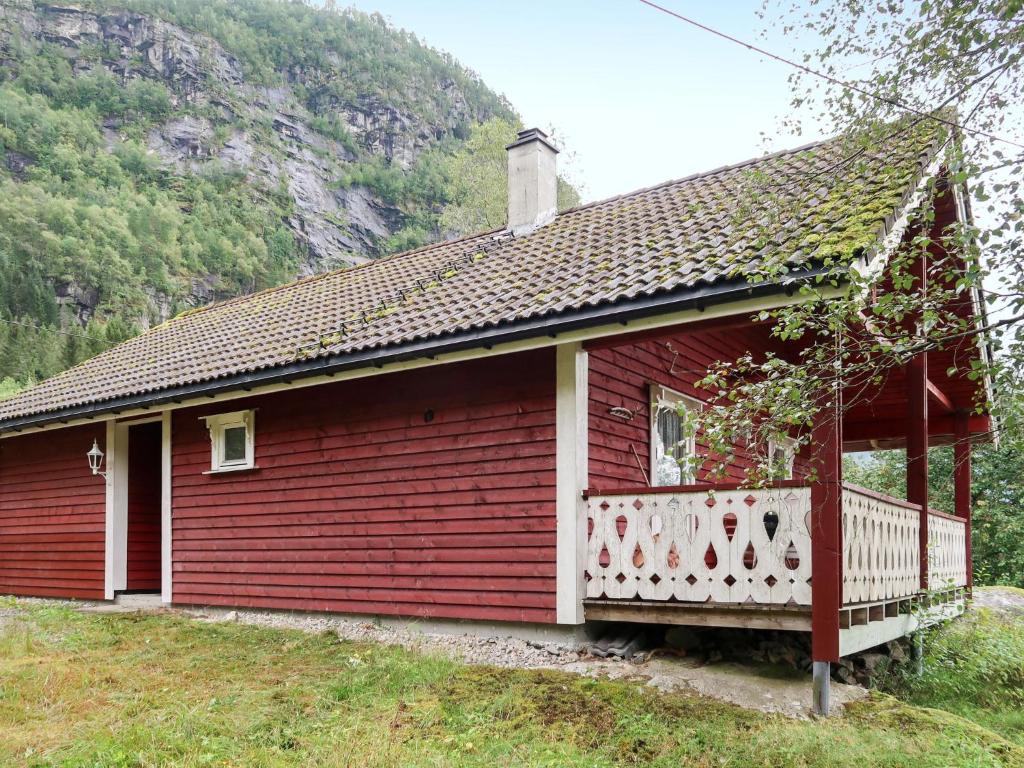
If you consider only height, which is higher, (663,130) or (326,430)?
(663,130)

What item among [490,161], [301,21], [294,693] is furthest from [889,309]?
[301,21]

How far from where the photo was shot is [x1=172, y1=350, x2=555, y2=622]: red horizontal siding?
7.50 metres

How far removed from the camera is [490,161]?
37.2 metres

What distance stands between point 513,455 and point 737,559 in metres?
2.20

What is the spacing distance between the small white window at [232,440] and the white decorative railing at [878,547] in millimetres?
6437

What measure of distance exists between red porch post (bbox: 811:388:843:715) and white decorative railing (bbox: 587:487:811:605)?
0.38 ft

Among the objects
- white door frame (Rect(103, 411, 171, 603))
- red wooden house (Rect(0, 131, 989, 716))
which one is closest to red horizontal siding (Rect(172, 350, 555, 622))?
red wooden house (Rect(0, 131, 989, 716))

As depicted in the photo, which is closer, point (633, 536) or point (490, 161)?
point (633, 536)

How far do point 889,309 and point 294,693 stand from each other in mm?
4568

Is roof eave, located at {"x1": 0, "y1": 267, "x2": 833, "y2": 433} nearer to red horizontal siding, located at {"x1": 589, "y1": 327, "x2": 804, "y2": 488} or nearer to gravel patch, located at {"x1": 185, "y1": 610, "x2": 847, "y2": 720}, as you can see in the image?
red horizontal siding, located at {"x1": 589, "y1": 327, "x2": 804, "y2": 488}

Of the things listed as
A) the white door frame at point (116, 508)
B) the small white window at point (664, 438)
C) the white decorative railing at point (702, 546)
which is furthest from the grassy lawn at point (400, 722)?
the white door frame at point (116, 508)

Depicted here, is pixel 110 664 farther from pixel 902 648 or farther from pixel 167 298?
pixel 167 298

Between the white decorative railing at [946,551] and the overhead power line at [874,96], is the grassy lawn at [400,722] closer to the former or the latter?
the white decorative railing at [946,551]

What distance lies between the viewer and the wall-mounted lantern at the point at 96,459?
11.3 m
